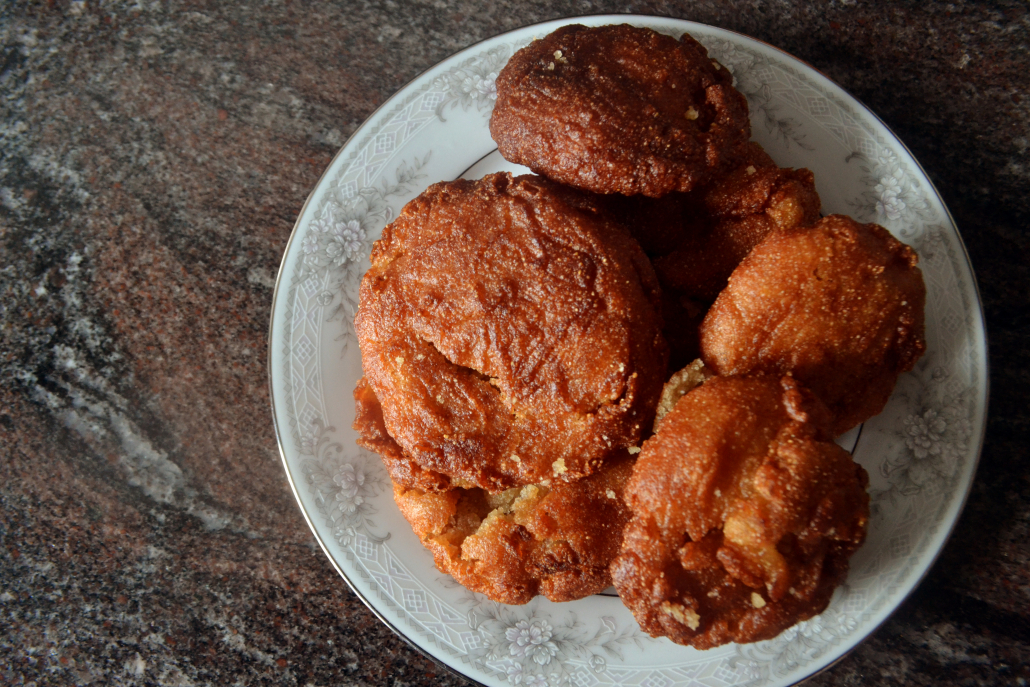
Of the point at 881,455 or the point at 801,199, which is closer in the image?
A: the point at 801,199

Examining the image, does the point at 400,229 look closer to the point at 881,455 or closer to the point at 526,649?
the point at 526,649

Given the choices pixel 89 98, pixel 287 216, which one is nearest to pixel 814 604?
pixel 287 216

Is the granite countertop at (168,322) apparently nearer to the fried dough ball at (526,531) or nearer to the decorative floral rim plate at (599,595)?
the decorative floral rim plate at (599,595)

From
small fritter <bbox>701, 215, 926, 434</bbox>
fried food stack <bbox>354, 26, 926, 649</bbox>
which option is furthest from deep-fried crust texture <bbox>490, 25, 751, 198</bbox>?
small fritter <bbox>701, 215, 926, 434</bbox>

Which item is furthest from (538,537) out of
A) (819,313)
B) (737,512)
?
(819,313)

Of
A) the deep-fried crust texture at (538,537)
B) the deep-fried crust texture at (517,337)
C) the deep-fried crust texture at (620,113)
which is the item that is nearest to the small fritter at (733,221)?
the deep-fried crust texture at (620,113)
